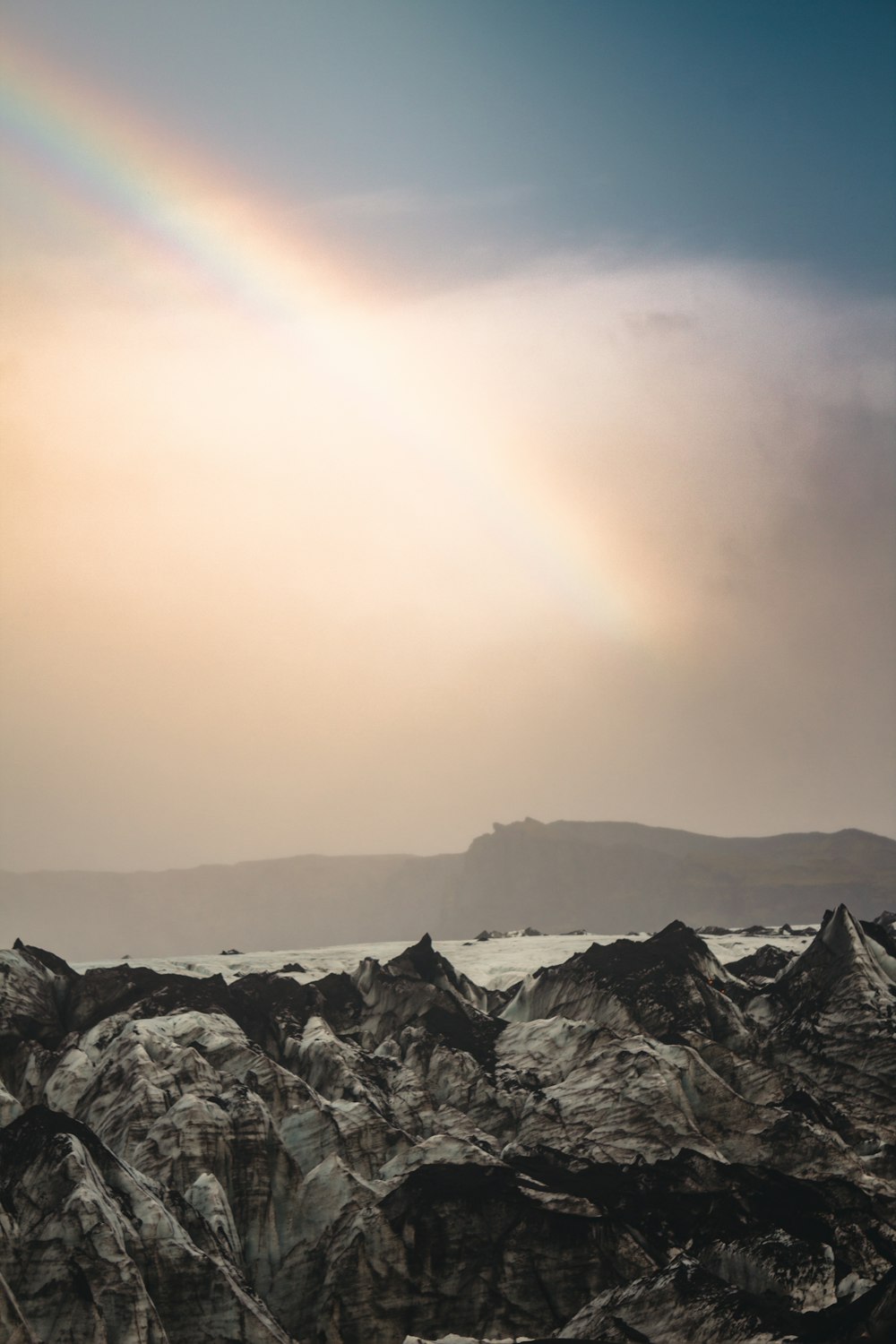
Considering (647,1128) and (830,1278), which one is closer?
(830,1278)

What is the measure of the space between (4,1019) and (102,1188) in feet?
123

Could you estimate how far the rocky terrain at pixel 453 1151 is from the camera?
72.3m

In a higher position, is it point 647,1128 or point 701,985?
point 701,985

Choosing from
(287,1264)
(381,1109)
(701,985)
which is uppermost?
(701,985)

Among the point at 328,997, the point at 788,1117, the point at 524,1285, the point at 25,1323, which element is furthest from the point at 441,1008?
the point at 25,1323

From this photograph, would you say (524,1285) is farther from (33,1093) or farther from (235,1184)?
(33,1093)

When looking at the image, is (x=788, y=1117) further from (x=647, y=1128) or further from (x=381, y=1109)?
(x=381, y=1109)

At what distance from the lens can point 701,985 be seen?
121 metres

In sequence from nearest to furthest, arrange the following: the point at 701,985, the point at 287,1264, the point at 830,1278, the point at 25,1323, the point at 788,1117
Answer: the point at 25,1323
the point at 830,1278
the point at 287,1264
the point at 788,1117
the point at 701,985

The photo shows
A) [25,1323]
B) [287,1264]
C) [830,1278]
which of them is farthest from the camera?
[287,1264]

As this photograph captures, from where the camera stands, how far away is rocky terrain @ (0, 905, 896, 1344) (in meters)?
72.3

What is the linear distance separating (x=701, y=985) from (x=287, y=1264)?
4885 centimetres

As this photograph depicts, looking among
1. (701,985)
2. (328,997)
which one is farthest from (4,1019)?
(701,985)

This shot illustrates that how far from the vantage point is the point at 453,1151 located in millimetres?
90875
